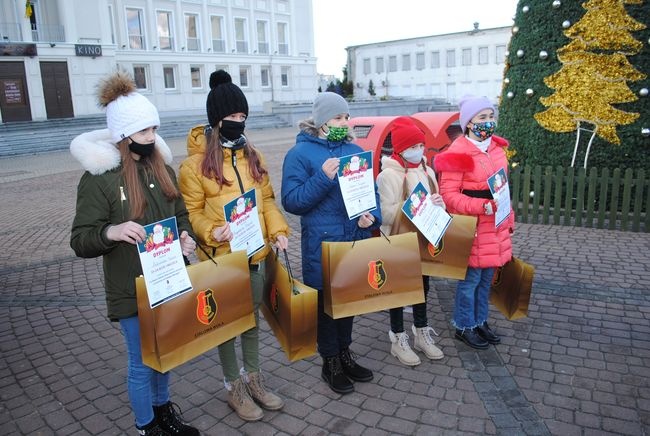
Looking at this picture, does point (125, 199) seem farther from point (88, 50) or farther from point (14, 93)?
point (88, 50)

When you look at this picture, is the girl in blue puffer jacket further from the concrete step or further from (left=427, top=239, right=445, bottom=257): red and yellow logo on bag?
the concrete step

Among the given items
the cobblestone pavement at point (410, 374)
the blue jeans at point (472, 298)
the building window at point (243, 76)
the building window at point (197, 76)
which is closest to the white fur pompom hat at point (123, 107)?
the cobblestone pavement at point (410, 374)

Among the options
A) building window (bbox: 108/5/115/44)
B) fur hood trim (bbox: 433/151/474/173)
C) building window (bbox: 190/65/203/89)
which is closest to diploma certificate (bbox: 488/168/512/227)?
fur hood trim (bbox: 433/151/474/173)

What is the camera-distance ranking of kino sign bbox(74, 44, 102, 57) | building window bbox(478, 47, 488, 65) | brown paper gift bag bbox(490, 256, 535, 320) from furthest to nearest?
building window bbox(478, 47, 488, 65), kino sign bbox(74, 44, 102, 57), brown paper gift bag bbox(490, 256, 535, 320)

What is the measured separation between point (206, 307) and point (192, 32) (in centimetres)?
3893

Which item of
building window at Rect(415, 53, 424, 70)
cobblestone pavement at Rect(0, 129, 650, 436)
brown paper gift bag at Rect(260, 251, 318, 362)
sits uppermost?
building window at Rect(415, 53, 424, 70)

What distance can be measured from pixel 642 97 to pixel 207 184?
7.31m

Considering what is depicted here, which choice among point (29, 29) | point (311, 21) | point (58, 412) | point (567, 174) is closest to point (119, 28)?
point (29, 29)

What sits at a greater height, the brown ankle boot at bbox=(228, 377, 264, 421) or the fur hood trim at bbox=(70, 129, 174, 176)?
the fur hood trim at bbox=(70, 129, 174, 176)

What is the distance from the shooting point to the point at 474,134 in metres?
3.96

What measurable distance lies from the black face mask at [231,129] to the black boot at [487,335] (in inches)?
104

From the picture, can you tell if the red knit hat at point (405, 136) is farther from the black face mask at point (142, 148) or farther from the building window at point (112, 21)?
the building window at point (112, 21)

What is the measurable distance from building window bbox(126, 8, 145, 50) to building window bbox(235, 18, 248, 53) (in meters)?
7.57

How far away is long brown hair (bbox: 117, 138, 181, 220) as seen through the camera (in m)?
2.76
